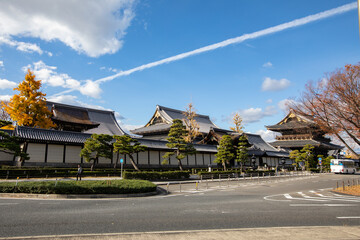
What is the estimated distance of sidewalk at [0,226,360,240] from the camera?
6980mm

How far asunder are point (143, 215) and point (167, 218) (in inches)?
43.1

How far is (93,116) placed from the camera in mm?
50125

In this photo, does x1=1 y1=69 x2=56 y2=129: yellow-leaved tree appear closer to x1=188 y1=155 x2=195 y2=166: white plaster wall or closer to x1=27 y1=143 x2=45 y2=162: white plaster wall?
x1=27 y1=143 x2=45 y2=162: white plaster wall

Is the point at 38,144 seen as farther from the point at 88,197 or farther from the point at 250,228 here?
the point at 250,228

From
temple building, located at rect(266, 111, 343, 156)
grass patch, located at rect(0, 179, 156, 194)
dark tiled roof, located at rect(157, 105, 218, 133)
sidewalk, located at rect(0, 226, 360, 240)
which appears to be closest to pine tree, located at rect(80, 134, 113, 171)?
grass patch, located at rect(0, 179, 156, 194)

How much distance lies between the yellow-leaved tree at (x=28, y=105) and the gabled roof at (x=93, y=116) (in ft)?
20.4

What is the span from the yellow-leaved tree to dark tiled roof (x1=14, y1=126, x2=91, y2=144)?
5135 millimetres

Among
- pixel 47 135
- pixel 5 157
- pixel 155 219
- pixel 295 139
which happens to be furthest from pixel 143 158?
pixel 295 139

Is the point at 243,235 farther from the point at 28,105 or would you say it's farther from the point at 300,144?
the point at 300,144

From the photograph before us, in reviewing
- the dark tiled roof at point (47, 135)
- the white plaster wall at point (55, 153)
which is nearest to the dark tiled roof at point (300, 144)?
the dark tiled roof at point (47, 135)

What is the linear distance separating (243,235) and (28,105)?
3543 centimetres

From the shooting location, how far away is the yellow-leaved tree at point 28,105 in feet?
111

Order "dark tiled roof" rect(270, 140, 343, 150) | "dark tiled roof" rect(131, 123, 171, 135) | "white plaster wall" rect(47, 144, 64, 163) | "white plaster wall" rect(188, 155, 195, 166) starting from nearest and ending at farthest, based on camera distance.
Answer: "white plaster wall" rect(47, 144, 64, 163) → "white plaster wall" rect(188, 155, 195, 166) → "dark tiled roof" rect(131, 123, 171, 135) → "dark tiled roof" rect(270, 140, 343, 150)

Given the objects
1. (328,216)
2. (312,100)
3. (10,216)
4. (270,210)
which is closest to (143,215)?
(10,216)
